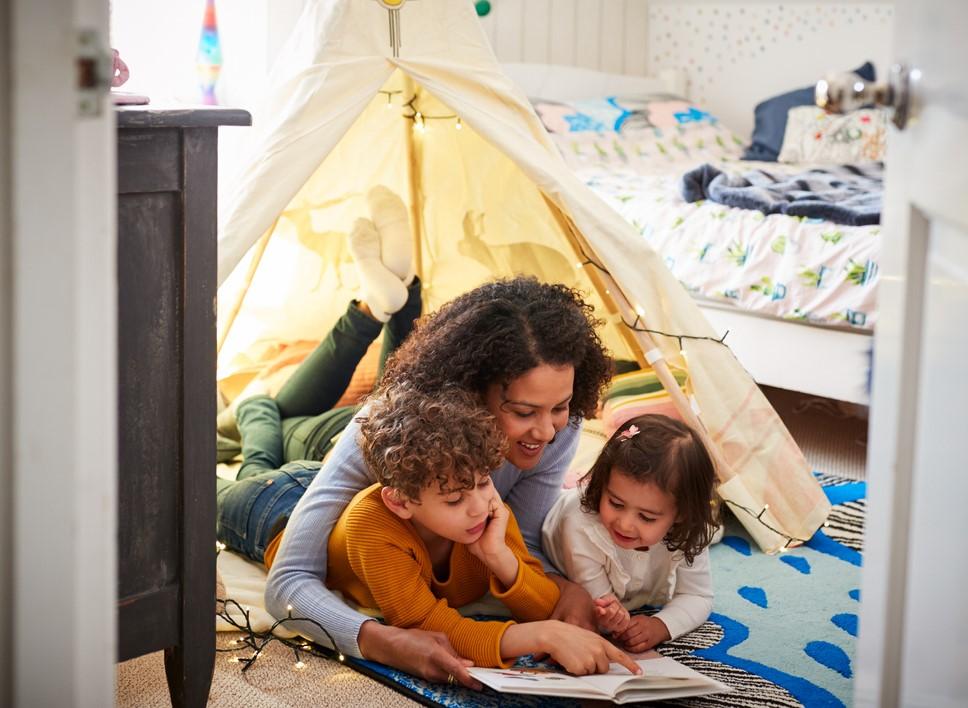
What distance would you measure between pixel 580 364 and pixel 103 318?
120cm

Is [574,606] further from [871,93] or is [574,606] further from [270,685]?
[871,93]

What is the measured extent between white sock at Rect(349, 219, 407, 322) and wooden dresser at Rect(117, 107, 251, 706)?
950 mm

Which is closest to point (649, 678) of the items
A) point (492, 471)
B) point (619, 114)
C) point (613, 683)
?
point (613, 683)

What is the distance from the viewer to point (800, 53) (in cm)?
471

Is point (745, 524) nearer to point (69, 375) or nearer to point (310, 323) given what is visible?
point (310, 323)

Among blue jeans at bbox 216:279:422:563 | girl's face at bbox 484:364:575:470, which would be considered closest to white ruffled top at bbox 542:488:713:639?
girl's face at bbox 484:364:575:470

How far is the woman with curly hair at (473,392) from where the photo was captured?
176cm

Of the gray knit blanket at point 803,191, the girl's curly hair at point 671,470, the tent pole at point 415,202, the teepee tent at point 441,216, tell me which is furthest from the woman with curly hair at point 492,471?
the gray knit blanket at point 803,191

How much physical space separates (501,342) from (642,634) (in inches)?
20.0

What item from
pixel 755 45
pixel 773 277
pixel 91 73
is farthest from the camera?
pixel 755 45

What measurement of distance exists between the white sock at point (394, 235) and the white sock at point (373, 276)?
2cm

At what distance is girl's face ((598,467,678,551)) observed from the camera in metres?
1.81

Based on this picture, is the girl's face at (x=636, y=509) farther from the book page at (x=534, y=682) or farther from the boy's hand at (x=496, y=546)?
the book page at (x=534, y=682)

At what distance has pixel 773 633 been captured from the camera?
192 centimetres
